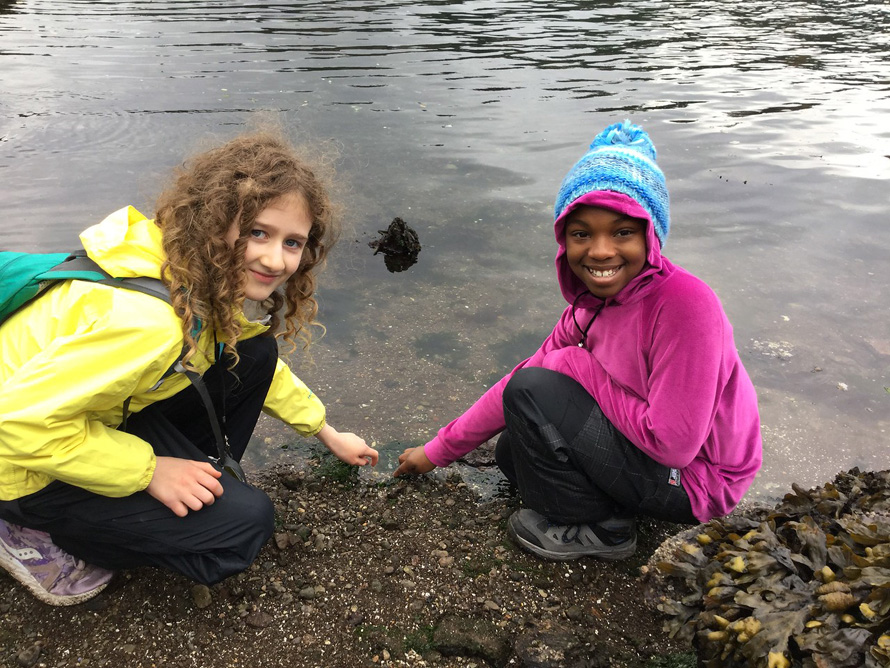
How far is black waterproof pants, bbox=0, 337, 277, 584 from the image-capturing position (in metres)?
2.38

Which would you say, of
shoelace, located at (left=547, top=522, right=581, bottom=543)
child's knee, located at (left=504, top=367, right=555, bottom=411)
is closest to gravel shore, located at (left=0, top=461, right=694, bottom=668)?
shoelace, located at (left=547, top=522, right=581, bottom=543)

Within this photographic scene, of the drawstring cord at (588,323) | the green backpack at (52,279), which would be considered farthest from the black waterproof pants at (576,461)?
the green backpack at (52,279)

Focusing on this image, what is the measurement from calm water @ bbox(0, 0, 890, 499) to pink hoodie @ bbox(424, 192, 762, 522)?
3.49 feet

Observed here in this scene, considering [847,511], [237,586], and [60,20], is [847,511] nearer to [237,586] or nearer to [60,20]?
[237,586]

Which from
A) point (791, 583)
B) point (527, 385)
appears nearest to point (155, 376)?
point (527, 385)

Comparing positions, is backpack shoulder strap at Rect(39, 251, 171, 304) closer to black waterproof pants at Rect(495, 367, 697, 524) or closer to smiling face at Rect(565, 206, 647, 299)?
black waterproof pants at Rect(495, 367, 697, 524)

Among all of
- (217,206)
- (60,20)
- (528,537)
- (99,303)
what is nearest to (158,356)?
(99,303)

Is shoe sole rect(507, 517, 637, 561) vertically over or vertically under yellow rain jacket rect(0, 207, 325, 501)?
under

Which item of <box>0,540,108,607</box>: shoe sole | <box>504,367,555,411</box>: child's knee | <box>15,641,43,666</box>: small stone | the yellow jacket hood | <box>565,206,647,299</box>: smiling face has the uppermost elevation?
the yellow jacket hood

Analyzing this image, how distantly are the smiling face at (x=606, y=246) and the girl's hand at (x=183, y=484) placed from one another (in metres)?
1.59

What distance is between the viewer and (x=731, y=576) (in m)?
2.38

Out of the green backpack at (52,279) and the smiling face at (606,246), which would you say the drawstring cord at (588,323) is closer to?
the smiling face at (606,246)

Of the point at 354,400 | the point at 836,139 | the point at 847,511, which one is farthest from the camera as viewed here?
the point at 836,139

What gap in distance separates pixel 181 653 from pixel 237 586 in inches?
12.7
